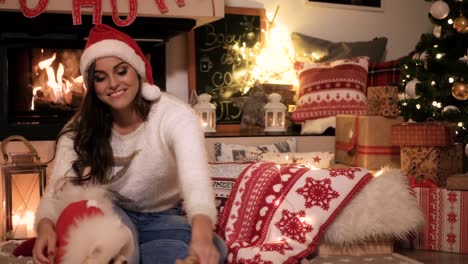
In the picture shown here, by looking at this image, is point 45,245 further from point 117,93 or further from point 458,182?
point 458,182

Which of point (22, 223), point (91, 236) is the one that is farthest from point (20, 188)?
point (91, 236)

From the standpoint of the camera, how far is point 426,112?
2.57 metres

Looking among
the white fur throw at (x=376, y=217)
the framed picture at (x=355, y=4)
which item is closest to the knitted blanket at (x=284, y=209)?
the white fur throw at (x=376, y=217)

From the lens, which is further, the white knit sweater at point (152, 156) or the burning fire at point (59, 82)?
the burning fire at point (59, 82)

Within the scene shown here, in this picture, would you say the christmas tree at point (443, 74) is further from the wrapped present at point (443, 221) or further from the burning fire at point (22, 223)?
the burning fire at point (22, 223)

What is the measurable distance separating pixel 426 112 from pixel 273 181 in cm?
100

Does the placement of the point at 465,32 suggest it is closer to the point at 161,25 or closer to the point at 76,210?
the point at 161,25

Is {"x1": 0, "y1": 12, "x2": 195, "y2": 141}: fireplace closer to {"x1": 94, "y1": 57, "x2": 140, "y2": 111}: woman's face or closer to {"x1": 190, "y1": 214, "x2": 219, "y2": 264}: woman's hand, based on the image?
{"x1": 94, "y1": 57, "x2": 140, "y2": 111}: woman's face

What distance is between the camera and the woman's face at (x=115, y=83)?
1.38 m

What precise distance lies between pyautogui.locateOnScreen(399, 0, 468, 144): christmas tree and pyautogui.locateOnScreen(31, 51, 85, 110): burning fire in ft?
5.65

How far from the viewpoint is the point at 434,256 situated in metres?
2.04

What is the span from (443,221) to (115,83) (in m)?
1.46

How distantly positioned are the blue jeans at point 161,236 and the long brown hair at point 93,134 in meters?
0.14

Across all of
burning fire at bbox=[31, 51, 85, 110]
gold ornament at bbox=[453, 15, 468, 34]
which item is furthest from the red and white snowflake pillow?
burning fire at bbox=[31, 51, 85, 110]
